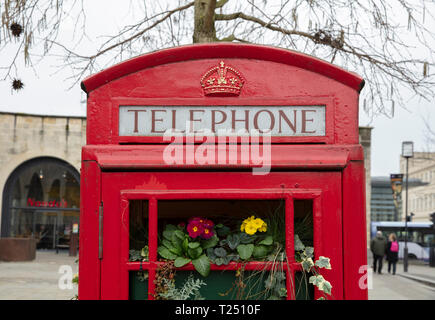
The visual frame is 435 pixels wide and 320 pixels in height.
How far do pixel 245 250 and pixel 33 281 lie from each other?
13337mm

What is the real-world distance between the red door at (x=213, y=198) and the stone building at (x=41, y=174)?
22.9 metres

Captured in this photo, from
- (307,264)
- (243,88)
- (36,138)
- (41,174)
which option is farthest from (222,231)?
(41,174)

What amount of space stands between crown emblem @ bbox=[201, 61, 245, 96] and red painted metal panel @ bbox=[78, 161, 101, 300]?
68 cm

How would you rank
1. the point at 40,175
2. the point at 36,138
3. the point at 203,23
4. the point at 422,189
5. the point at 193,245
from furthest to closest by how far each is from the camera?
1. the point at 422,189
2. the point at 40,175
3. the point at 36,138
4. the point at 203,23
5. the point at 193,245

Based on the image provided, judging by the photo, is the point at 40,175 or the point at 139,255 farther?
the point at 40,175

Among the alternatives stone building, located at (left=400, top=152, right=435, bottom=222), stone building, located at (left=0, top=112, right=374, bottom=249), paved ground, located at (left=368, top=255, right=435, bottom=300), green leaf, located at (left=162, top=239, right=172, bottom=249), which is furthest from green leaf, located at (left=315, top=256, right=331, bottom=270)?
stone building, located at (left=400, top=152, right=435, bottom=222)

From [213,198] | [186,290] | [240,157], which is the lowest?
[186,290]

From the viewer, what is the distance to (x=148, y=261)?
252 centimetres

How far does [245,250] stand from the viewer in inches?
99.4

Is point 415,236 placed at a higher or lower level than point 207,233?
lower

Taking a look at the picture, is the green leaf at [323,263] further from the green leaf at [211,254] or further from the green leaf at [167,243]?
the green leaf at [167,243]

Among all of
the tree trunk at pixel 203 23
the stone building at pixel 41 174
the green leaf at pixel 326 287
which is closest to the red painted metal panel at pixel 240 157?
the green leaf at pixel 326 287

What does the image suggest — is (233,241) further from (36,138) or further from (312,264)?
(36,138)
